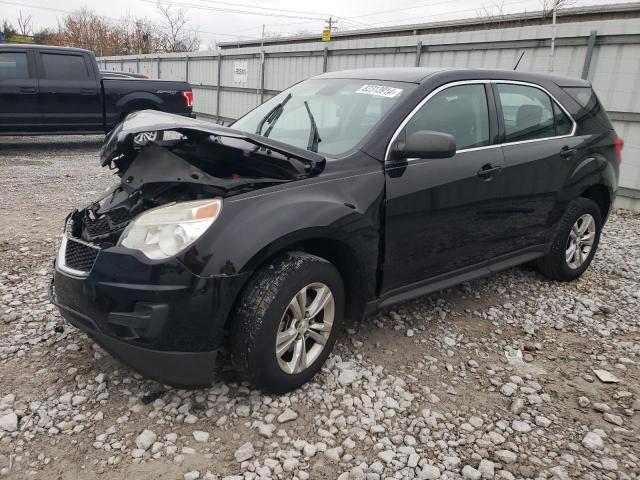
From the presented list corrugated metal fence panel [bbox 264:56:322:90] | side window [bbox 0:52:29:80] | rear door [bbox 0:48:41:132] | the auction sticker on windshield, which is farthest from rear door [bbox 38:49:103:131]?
the auction sticker on windshield

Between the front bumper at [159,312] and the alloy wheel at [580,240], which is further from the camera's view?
the alloy wheel at [580,240]

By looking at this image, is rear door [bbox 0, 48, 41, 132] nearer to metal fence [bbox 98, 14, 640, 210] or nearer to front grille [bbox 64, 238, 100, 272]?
metal fence [bbox 98, 14, 640, 210]

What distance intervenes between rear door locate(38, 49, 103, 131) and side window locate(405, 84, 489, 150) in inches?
346

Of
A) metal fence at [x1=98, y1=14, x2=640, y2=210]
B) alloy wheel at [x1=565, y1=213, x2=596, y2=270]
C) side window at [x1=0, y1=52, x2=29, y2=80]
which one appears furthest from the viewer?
side window at [x1=0, y1=52, x2=29, y2=80]

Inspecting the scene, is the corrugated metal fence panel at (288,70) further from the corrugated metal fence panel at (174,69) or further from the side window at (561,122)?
the side window at (561,122)

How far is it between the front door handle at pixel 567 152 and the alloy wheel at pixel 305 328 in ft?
7.94

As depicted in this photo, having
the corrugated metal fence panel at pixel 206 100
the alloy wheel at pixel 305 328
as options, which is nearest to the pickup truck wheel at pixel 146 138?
the alloy wheel at pixel 305 328

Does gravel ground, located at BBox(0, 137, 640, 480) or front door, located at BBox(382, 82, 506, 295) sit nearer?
gravel ground, located at BBox(0, 137, 640, 480)

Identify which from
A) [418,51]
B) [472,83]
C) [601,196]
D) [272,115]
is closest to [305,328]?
[272,115]

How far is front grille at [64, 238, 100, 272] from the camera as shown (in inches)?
95.3

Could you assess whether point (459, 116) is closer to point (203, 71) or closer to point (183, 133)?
point (183, 133)

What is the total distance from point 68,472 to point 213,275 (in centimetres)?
99

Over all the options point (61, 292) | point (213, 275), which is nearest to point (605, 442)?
point (213, 275)

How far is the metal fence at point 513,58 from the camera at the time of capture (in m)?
6.90
